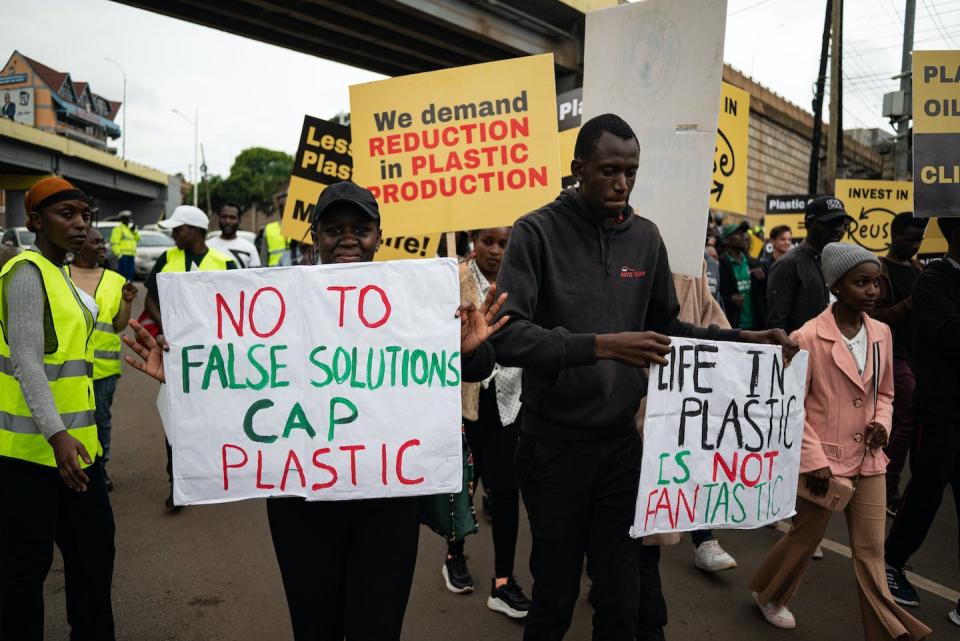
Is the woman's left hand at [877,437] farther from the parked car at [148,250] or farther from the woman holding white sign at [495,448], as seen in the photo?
the parked car at [148,250]

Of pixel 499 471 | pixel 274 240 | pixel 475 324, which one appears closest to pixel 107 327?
pixel 499 471

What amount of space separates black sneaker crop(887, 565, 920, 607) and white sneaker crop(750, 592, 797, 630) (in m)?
0.61

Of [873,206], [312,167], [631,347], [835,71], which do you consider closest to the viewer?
[631,347]

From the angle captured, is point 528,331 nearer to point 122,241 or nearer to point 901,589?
point 901,589

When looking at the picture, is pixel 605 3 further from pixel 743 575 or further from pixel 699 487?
pixel 699 487

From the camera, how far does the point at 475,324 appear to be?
237 cm

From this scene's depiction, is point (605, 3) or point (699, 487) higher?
point (605, 3)

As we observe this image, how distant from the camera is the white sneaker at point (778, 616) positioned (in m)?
3.59

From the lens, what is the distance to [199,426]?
227 centimetres

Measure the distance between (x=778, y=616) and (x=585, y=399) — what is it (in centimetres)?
202

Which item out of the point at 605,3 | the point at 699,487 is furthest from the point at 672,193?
the point at 605,3

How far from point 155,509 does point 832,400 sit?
174 inches

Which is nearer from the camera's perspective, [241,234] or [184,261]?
[184,261]

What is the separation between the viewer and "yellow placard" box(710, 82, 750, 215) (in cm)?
526
